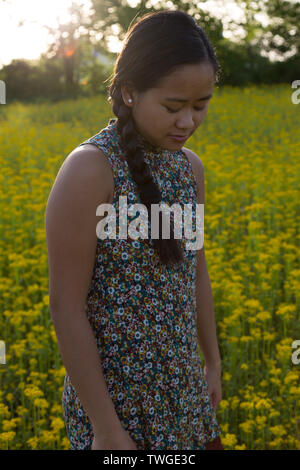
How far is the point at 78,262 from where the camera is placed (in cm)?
107

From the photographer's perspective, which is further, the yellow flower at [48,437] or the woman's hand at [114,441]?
the yellow flower at [48,437]

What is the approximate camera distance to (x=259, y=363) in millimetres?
2834

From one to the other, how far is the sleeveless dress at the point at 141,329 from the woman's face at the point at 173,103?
0.09m

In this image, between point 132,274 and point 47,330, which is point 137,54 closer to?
point 132,274

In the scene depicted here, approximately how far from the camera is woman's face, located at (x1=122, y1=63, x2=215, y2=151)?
3.55 feet

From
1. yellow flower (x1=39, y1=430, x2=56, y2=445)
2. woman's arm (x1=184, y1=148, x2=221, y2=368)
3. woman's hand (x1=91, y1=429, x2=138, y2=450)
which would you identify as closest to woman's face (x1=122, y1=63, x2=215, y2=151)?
woman's arm (x1=184, y1=148, x2=221, y2=368)

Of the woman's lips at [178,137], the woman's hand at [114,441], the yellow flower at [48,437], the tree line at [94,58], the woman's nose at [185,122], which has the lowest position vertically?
the yellow flower at [48,437]

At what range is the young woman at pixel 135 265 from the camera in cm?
107

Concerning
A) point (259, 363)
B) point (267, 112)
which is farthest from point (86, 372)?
point (267, 112)

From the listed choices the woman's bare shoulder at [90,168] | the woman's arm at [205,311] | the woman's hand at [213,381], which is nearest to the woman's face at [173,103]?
the woman's bare shoulder at [90,168]

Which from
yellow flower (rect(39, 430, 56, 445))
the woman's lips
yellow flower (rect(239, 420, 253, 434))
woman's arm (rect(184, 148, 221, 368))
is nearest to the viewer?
the woman's lips

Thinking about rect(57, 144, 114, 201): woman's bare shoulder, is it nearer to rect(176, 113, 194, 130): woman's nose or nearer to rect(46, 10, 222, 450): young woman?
rect(46, 10, 222, 450): young woman

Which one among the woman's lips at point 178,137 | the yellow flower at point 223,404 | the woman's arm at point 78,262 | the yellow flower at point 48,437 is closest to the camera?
the woman's arm at point 78,262

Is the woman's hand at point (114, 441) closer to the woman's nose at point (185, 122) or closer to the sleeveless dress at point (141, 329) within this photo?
the sleeveless dress at point (141, 329)
